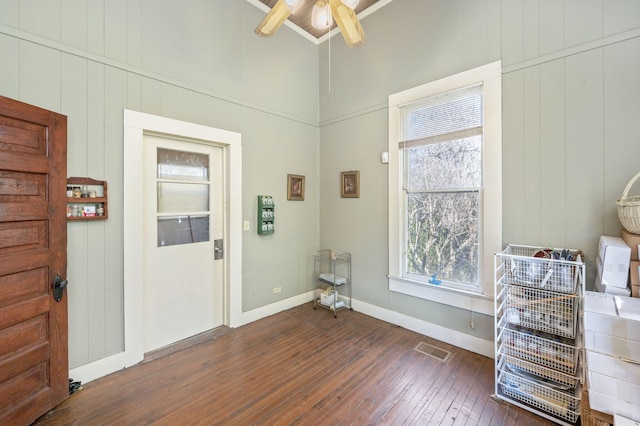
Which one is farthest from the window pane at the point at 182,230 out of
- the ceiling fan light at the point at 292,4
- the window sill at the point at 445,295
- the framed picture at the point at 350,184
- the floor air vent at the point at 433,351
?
the floor air vent at the point at 433,351

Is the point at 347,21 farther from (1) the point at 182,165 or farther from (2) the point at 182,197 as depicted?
(2) the point at 182,197

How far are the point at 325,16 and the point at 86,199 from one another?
2.45m

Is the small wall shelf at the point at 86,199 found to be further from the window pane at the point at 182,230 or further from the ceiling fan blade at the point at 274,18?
the ceiling fan blade at the point at 274,18

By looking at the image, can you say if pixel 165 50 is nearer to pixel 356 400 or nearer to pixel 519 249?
pixel 356 400

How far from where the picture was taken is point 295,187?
394cm

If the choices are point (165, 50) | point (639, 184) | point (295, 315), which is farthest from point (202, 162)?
point (639, 184)

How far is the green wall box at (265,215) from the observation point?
3.48 metres

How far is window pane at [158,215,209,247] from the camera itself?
9.27 feet

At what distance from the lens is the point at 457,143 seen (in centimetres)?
289

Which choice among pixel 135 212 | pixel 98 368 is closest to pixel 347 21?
pixel 135 212

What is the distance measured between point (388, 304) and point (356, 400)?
1.51 meters

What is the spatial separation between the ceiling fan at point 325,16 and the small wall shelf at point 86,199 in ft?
6.25

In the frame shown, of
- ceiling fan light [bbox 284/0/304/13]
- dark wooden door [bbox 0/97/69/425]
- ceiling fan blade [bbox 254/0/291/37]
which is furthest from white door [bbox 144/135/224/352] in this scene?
ceiling fan light [bbox 284/0/304/13]

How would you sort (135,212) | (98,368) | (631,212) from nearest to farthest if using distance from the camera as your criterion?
(631,212), (98,368), (135,212)
